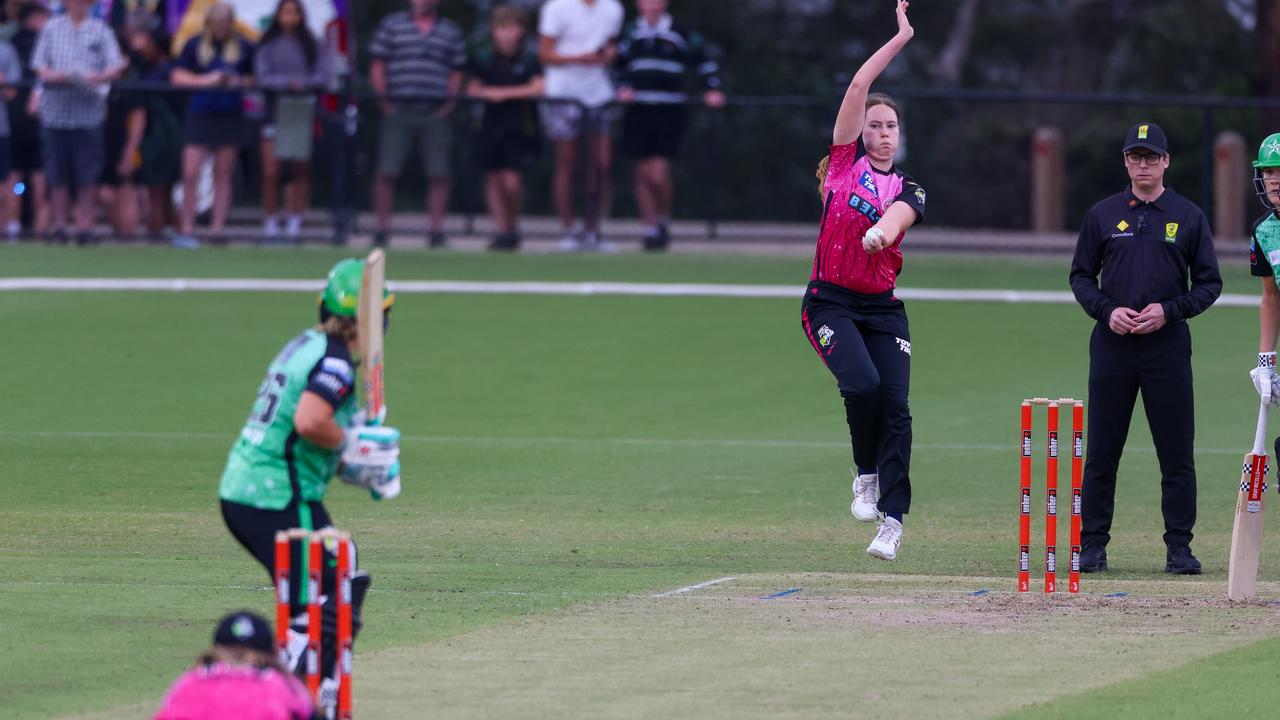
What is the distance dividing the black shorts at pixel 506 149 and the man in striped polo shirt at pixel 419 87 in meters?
0.47

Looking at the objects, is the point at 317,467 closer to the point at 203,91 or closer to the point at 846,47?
the point at 203,91

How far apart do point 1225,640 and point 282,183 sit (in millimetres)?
17863

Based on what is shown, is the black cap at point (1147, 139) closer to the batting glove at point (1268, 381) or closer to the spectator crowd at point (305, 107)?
the batting glove at point (1268, 381)

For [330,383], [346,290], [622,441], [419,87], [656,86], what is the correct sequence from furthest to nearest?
1. [419,87]
2. [656,86]
3. [622,441]
4. [346,290]
5. [330,383]

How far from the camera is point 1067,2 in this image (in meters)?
39.8

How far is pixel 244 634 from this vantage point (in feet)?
21.6

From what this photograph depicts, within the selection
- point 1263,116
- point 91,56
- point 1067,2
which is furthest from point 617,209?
point 1067,2

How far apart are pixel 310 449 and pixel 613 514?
5736 mm

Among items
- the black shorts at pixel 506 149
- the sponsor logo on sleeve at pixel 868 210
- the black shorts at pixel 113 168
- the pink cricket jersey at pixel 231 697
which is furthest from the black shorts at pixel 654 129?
the pink cricket jersey at pixel 231 697

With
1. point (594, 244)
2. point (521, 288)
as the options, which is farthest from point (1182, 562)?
point (594, 244)

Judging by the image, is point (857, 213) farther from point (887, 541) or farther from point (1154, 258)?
point (1154, 258)

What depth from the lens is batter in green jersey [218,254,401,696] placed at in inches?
329

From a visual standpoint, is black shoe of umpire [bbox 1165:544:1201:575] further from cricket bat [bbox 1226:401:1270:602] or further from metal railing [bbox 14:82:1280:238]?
metal railing [bbox 14:82:1280:238]

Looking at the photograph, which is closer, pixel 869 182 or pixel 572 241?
pixel 869 182
